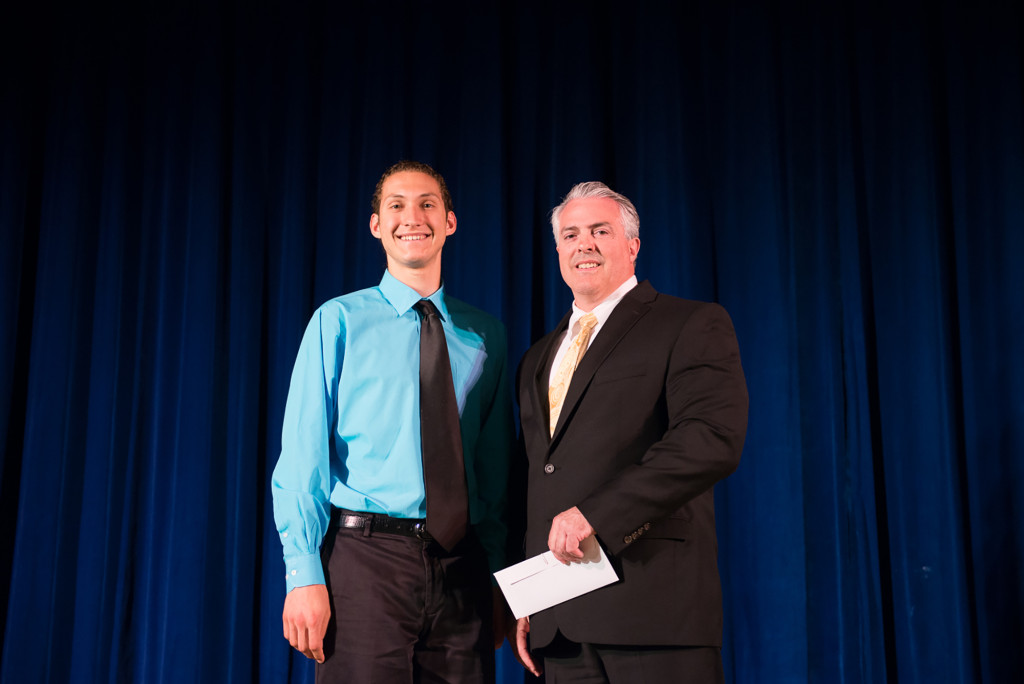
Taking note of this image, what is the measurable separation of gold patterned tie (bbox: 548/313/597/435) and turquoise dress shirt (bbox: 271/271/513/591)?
0.23m

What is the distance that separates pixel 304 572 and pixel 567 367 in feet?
2.30

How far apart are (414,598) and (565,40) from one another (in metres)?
2.36

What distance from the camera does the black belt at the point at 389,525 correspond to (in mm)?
1723

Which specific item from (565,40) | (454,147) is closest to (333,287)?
(454,147)

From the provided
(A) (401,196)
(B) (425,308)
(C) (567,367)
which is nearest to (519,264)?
(A) (401,196)

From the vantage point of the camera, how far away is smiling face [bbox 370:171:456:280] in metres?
1.99

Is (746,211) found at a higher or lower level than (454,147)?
lower

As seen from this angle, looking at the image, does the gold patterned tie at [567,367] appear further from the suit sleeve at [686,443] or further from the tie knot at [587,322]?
the suit sleeve at [686,443]

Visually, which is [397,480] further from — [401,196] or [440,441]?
[401,196]

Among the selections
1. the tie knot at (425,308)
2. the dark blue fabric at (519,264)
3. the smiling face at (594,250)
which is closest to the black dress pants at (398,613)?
the tie knot at (425,308)

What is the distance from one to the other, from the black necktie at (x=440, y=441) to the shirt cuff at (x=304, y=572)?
0.24 meters

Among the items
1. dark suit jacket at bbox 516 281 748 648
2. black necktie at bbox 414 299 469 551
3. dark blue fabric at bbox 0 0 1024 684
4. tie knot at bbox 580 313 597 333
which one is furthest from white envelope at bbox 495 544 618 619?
dark blue fabric at bbox 0 0 1024 684

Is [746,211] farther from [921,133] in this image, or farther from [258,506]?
[258,506]

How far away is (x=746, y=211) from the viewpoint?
305cm
